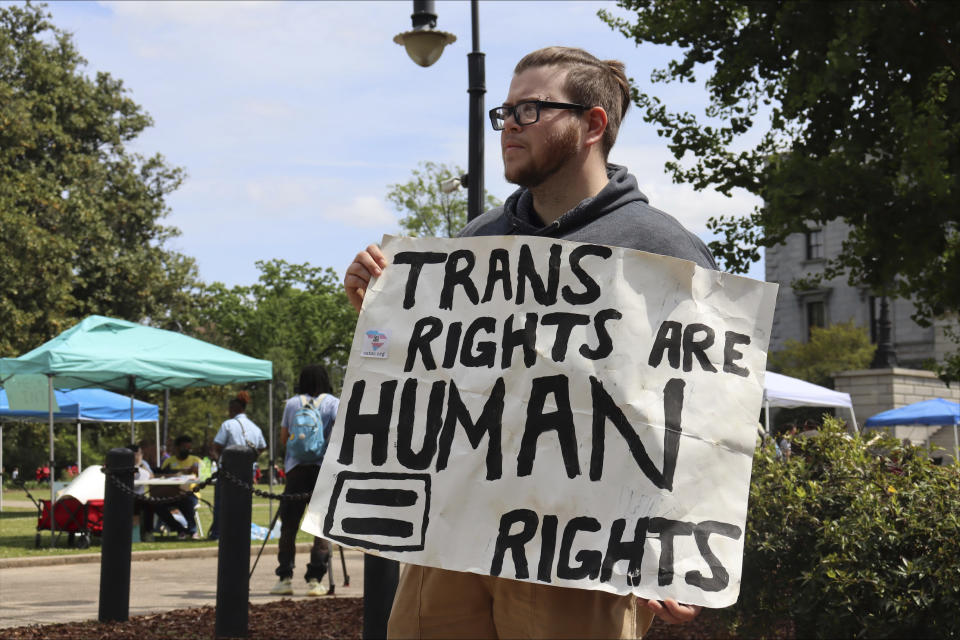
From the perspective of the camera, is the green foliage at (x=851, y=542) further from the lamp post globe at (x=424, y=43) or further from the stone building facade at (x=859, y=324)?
the stone building facade at (x=859, y=324)

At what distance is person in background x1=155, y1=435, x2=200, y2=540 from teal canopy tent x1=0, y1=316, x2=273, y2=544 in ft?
5.11

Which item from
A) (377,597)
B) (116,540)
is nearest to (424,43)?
(116,540)

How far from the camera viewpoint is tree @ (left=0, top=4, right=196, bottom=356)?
3400 centimetres

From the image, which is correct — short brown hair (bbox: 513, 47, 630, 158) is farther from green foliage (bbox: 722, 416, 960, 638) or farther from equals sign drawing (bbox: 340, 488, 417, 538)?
green foliage (bbox: 722, 416, 960, 638)

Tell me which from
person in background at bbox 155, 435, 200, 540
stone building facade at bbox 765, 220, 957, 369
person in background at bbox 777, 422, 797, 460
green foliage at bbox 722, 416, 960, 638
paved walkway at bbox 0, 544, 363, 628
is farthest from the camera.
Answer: stone building facade at bbox 765, 220, 957, 369

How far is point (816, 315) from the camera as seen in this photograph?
63.8 meters

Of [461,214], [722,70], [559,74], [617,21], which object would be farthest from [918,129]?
[461,214]

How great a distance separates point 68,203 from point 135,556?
26.6 meters

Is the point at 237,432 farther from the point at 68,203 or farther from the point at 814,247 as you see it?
the point at 814,247

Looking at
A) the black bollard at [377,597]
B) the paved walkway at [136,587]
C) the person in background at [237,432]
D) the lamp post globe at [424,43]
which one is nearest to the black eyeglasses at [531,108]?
the black bollard at [377,597]

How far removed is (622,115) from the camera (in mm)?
2938

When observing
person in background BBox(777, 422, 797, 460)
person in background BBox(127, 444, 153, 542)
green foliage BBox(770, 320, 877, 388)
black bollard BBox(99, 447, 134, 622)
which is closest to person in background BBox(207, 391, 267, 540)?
person in background BBox(127, 444, 153, 542)

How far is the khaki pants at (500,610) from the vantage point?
2.55 metres

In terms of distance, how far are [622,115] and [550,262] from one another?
472 mm
